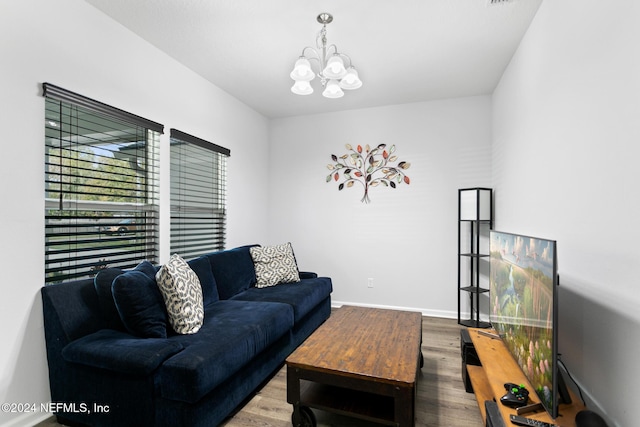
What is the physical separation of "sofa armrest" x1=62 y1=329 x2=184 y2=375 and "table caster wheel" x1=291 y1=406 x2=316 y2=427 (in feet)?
2.48

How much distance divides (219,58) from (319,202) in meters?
2.21

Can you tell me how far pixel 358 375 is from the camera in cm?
169

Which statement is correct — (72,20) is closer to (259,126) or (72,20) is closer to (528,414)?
(259,126)

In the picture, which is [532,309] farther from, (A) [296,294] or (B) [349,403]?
(A) [296,294]

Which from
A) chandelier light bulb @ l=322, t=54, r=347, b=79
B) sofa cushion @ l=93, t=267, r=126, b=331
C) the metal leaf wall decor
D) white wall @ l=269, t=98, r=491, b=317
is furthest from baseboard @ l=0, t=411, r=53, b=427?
the metal leaf wall decor

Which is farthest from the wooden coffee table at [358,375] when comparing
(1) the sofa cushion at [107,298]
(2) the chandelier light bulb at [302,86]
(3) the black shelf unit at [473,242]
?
(2) the chandelier light bulb at [302,86]

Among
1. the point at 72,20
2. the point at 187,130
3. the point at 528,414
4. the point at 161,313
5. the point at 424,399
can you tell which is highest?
the point at 72,20

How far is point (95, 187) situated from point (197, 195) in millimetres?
1124

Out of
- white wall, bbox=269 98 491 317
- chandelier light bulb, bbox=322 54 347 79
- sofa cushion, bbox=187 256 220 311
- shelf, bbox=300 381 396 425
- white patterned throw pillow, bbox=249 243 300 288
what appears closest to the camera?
shelf, bbox=300 381 396 425

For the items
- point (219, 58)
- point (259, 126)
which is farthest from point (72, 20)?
point (259, 126)

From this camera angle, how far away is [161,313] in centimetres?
204

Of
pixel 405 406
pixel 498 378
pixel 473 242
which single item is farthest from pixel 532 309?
pixel 473 242

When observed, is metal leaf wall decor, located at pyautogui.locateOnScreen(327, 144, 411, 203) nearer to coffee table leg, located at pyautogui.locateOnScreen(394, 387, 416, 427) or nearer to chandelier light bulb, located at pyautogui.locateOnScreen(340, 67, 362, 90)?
chandelier light bulb, located at pyautogui.locateOnScreen(340, 67, 362, 90)

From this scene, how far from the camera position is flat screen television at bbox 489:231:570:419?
1.28 meters
